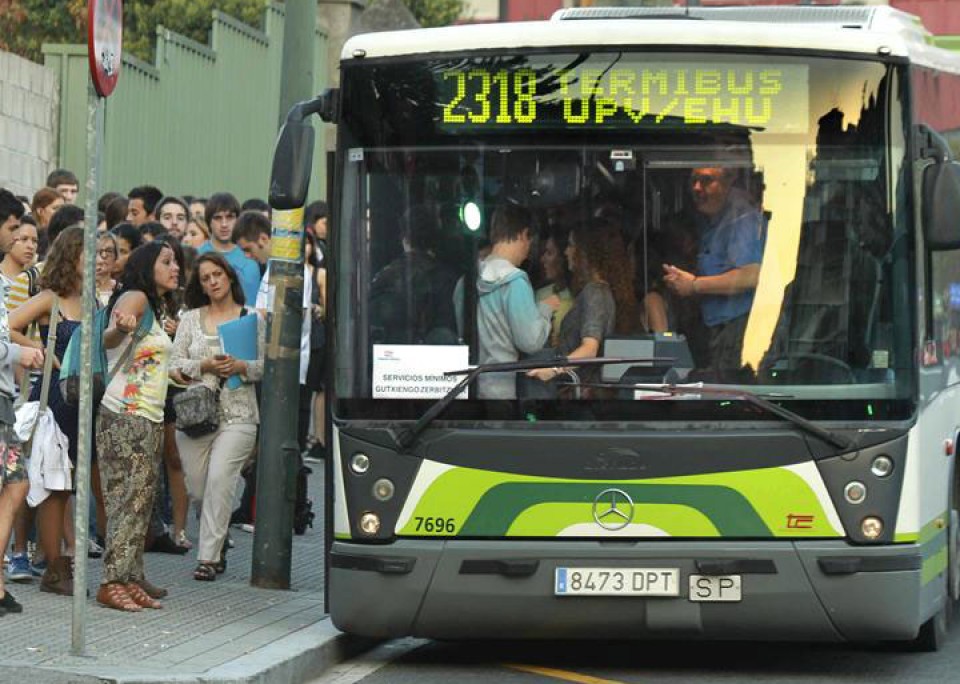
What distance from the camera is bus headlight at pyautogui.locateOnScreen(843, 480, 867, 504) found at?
9.88m

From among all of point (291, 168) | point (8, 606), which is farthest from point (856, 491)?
point (8, 606)

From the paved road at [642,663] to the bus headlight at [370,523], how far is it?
0.62 m

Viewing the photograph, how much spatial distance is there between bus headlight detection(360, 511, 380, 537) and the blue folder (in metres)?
3.18

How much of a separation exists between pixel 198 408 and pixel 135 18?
23.0 meters

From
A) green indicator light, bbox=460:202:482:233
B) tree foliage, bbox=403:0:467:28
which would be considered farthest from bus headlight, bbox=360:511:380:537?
tree foliage, bbox=403:0:467:28

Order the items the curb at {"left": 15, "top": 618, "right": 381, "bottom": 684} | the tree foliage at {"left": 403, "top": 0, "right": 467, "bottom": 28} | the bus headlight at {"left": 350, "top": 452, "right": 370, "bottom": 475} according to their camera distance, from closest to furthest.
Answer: the curb at {"left": 15, "top": 618, "right": 381, "bottom": 684}, the bus headlight at {"left": 350, "top": 452, "right": 370, "bottom": 475}, the tree foliage at {"left": 403, "top": 0, "right": 467, "bottom": 28}

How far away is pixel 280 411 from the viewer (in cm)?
1232

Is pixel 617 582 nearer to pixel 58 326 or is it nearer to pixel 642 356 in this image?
pixel 642 356

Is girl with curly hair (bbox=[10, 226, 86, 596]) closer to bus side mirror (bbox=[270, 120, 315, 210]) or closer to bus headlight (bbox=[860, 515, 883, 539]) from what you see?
bus side mirror (bbox=[270, 120, 315, 210])

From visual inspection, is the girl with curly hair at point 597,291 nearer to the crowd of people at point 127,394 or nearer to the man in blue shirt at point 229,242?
the crowd of people at point 127,394

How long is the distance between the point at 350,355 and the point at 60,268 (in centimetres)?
195

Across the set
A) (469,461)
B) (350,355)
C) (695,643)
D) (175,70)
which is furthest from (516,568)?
(175,70)

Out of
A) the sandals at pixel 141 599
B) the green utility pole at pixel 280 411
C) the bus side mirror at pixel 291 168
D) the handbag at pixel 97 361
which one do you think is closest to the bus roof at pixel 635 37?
the bus side mirror at pixel 291 168

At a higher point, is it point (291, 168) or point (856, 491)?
point (291, 168)
